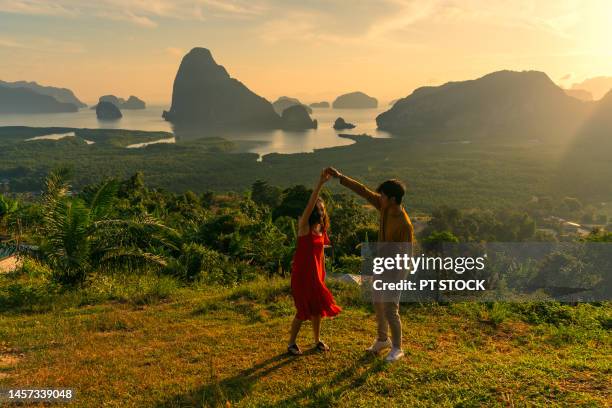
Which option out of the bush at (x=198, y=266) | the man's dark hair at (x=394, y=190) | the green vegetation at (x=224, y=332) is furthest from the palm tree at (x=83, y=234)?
the man's dark hair at (x=394, y=190)

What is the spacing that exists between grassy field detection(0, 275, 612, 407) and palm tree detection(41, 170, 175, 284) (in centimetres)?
52

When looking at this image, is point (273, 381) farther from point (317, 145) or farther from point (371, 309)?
point (317, 145)

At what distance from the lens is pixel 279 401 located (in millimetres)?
3736

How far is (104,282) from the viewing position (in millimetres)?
7414

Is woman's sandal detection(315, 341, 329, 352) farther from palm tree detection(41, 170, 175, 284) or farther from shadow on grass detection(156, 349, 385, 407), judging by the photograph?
palm tree detection(41, 170, 175, 284)

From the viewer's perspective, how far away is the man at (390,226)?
4.20 meters

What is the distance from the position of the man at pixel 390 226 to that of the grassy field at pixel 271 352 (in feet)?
0.81

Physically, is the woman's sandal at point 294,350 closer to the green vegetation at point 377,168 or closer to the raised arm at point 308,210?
the raised arm at point 308,210

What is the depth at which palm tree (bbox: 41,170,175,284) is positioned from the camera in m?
7.21

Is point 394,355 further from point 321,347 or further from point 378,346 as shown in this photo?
point 321,347

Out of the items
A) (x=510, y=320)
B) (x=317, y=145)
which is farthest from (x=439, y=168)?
(x=510, y=320)

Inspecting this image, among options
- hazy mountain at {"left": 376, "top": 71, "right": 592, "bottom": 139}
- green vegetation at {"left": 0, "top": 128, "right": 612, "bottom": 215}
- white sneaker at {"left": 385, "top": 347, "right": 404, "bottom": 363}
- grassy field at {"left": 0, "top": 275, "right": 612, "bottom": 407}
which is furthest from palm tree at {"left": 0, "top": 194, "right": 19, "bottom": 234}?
hazy mountain at {"left": 376, "top": 71, "right": 592, "bottom": 139}

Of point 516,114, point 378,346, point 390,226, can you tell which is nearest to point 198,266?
point 378,346

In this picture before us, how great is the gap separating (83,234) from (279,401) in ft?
17.4
